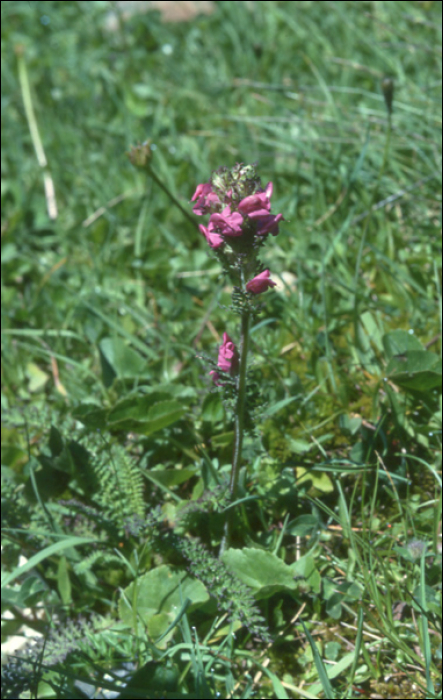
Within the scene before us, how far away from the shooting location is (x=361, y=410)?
2.15 metres

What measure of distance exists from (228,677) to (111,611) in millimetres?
446

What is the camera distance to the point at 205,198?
1.37 meters

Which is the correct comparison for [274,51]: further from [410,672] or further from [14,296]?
[410,672]

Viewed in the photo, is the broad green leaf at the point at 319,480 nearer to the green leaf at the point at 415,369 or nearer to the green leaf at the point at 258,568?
the green leaf at the point at 258,568

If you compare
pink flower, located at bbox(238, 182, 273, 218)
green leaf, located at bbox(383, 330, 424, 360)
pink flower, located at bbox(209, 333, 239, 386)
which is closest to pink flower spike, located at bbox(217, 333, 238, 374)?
pink flower, located at bbox(209, 333, 239, 386)

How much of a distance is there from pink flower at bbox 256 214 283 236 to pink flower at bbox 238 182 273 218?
2 cm

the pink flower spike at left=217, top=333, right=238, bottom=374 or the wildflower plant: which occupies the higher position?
the wildflower plant

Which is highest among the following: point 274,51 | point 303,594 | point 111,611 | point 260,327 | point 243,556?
point 274,51

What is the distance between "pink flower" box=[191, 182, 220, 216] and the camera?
1.35 meters

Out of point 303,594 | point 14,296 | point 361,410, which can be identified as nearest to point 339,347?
point 361,410

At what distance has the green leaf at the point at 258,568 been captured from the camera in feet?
5.50

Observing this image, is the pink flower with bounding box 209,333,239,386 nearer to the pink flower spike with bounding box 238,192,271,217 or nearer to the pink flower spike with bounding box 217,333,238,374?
the pink flower spike with bounding box 217,333,238,374

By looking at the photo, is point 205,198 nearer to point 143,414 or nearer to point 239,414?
point 239,414

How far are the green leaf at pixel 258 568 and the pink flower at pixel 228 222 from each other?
0.87 m
